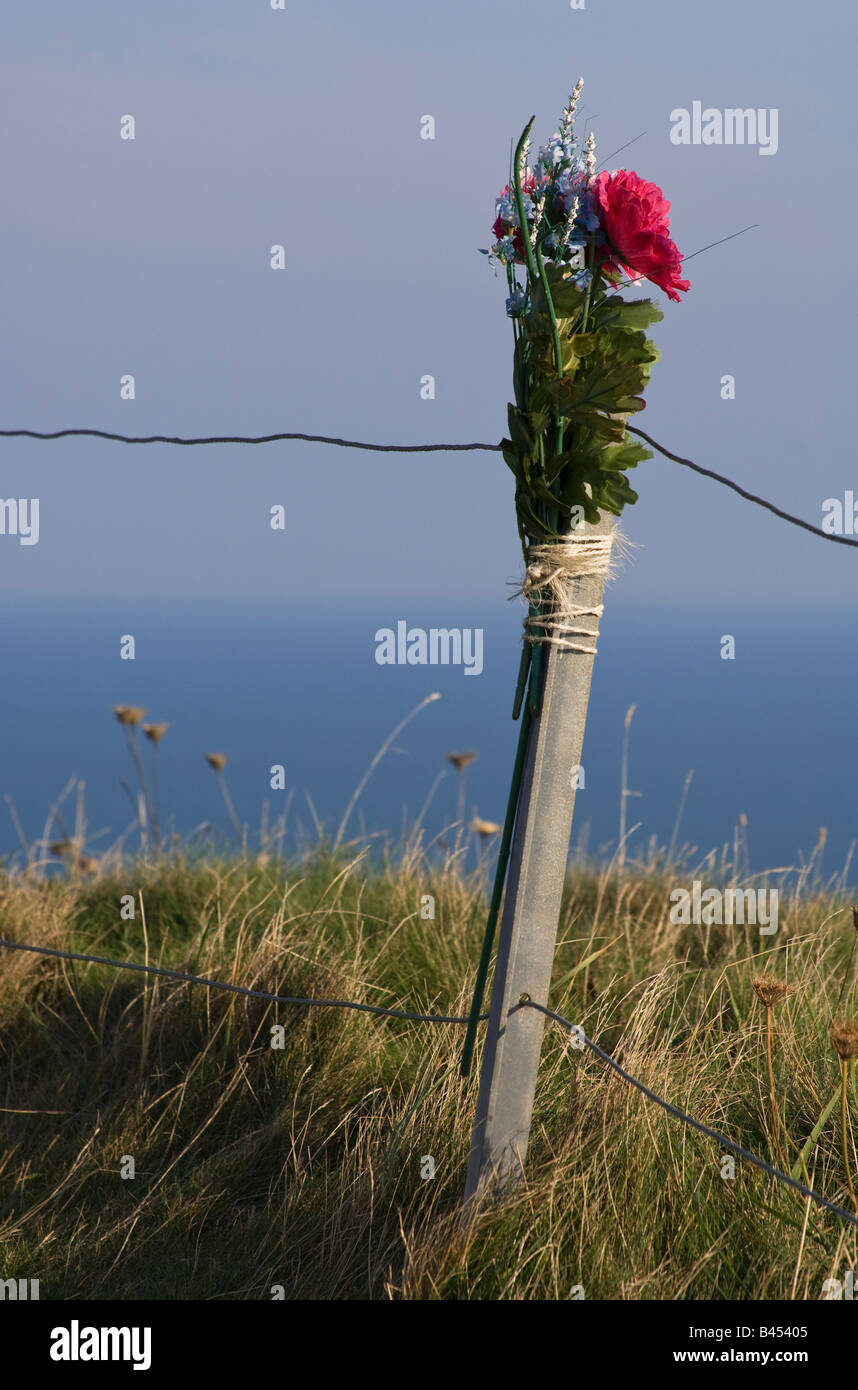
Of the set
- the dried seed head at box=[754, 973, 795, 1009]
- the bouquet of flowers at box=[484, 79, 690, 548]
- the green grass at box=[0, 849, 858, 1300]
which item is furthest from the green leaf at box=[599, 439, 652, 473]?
the green grass at box=[0, 849, 858, 1300]

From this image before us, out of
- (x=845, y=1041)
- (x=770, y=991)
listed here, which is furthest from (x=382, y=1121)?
(x=845, y=1041)

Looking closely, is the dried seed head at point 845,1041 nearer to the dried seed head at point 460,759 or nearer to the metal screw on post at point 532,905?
the metal screw on post at point 532,905

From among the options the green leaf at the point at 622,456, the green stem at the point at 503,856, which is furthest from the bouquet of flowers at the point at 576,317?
the green stem at the point at 503,856

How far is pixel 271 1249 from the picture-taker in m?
2.66

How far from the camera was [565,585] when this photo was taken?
2311 millimetres

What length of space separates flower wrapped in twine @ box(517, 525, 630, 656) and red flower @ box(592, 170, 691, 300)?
54 cm

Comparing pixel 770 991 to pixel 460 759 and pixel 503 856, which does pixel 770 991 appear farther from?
pixel 460 759

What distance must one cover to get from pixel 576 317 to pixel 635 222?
0.69ft

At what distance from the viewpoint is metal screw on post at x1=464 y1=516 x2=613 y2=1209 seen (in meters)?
2.32

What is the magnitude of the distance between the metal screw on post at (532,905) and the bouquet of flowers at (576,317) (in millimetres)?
134

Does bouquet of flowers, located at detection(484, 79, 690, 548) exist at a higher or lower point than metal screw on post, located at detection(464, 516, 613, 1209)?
higher

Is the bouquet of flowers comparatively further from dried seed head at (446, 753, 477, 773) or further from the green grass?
dried seed head at (446, 753, 477, 773)
